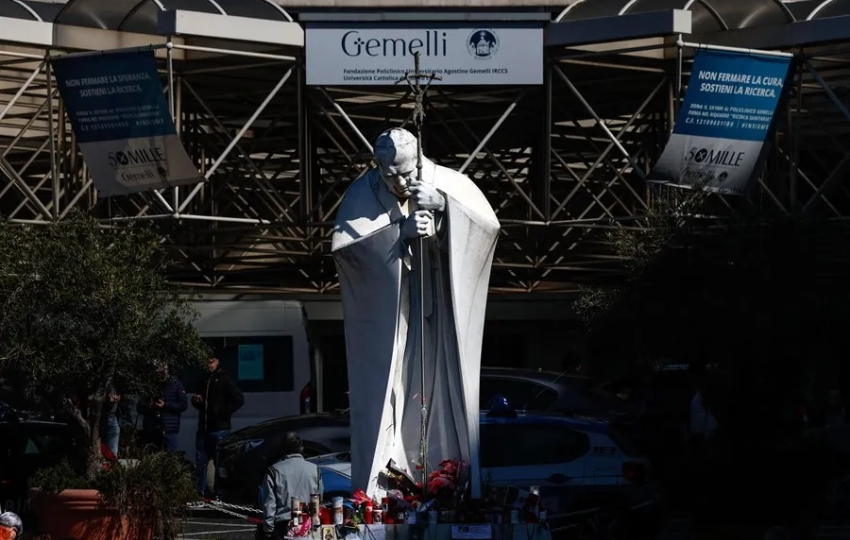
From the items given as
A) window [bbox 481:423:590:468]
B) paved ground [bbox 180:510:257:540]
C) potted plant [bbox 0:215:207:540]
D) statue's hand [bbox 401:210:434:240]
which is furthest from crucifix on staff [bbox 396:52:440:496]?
window [bbox 481:423:590:468]

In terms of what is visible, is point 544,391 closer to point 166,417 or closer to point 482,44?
point 166,417

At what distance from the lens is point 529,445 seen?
16.0 m

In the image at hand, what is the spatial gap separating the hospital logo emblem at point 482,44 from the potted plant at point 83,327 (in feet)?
29.5

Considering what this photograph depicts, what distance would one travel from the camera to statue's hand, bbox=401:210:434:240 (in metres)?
10.8

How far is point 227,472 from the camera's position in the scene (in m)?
19.1

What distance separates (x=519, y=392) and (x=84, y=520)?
8.06 m

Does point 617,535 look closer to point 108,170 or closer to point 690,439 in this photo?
point 690,439

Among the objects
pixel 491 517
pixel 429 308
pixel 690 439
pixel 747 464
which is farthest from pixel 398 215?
pixel 747 464

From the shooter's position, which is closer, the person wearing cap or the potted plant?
the person wearing cap

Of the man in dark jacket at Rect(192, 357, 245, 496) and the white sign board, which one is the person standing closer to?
the man in dark jacket at Rect(192, 357, 245, 496)

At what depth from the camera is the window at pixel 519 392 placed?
2033 centimetres

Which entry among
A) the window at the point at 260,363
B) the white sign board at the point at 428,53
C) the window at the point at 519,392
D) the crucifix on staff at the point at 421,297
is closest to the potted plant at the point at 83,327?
the crucifix on staff at the point at 421,297

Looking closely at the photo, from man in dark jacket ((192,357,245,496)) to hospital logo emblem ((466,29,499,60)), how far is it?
6.04 metres

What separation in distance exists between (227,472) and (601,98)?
10.8m
